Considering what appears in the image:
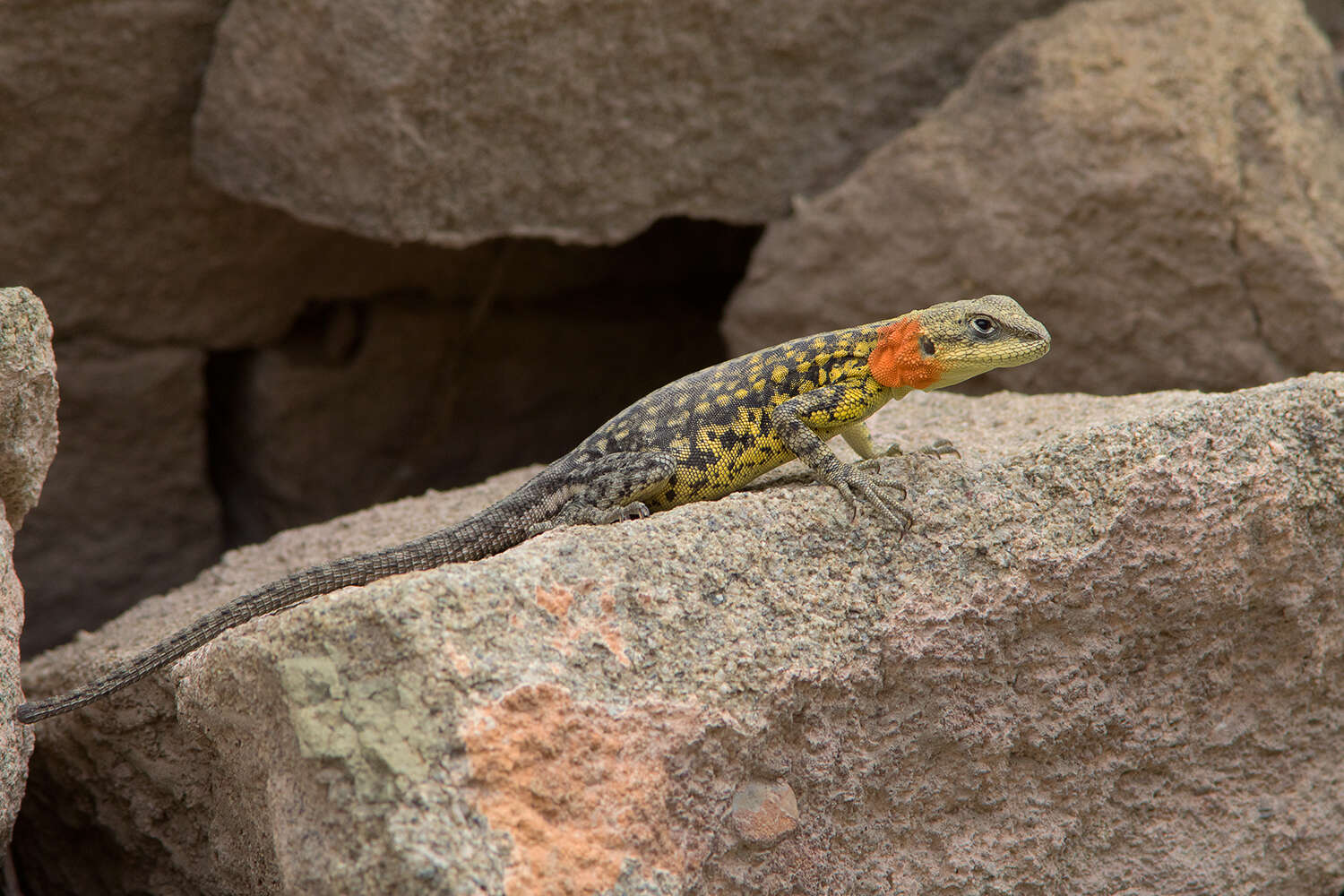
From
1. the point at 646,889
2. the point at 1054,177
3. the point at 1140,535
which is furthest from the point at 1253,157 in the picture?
the point at 646,889

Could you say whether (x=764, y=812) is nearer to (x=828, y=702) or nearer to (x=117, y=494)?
(x=828, y=702)

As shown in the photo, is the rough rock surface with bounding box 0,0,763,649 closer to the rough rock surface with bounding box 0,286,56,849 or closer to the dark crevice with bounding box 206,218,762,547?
the dark crevice with bounding box 206,218,762,547

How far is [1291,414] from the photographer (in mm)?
4012

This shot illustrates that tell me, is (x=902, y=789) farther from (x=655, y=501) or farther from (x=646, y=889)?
(x=655, y=501)

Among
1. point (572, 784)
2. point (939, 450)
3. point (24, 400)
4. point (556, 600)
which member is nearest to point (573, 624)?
point (556, 600)

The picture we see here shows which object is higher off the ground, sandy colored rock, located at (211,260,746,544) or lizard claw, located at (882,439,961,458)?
lizard claw, located at (882,439,961,458)

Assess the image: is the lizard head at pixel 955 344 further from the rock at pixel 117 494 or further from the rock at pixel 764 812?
the rock at pixel 117 494

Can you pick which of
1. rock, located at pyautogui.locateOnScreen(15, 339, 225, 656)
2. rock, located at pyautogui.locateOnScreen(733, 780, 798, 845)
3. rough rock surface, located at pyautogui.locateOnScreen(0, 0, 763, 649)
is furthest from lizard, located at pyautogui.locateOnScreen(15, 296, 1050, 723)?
rock, located at pyautogui.locateOnScreen(15, 339, 225, 656)

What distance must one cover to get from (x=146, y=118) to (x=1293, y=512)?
555 cm

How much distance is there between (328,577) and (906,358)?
208cm

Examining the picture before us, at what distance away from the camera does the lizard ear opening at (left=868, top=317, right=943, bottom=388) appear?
443 centimetres

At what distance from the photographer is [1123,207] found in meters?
6.53

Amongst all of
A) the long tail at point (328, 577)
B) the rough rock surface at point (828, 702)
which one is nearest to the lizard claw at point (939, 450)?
the rough rock surface at point (828, 702)

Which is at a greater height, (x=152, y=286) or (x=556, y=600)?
(x=556, y=600)
